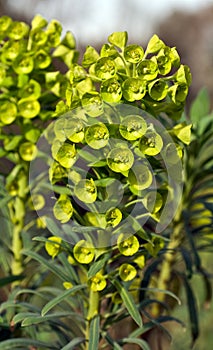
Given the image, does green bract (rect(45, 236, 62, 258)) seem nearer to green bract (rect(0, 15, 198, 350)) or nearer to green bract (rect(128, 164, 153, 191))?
green bract (rect(0, 15, 198, 350))

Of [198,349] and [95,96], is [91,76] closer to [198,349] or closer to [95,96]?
[95,96]

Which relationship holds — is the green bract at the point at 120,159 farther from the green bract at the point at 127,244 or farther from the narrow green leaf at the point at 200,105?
the narrow green leaf at the point at 200,105

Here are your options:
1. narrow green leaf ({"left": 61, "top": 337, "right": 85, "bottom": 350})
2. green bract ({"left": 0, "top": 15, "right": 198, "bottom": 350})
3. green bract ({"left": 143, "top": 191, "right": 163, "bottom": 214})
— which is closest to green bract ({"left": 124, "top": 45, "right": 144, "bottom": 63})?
green bract ({"left": 0, "top": 15, "right": 198, "bottom": 350})

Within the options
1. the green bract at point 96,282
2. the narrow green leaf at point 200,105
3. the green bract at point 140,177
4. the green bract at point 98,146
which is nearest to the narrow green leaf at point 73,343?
the green bract at point 98,146

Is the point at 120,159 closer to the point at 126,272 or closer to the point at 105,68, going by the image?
the point at 105,68

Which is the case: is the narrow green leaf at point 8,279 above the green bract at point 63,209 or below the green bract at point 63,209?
below

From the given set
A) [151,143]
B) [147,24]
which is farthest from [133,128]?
[147,24]
